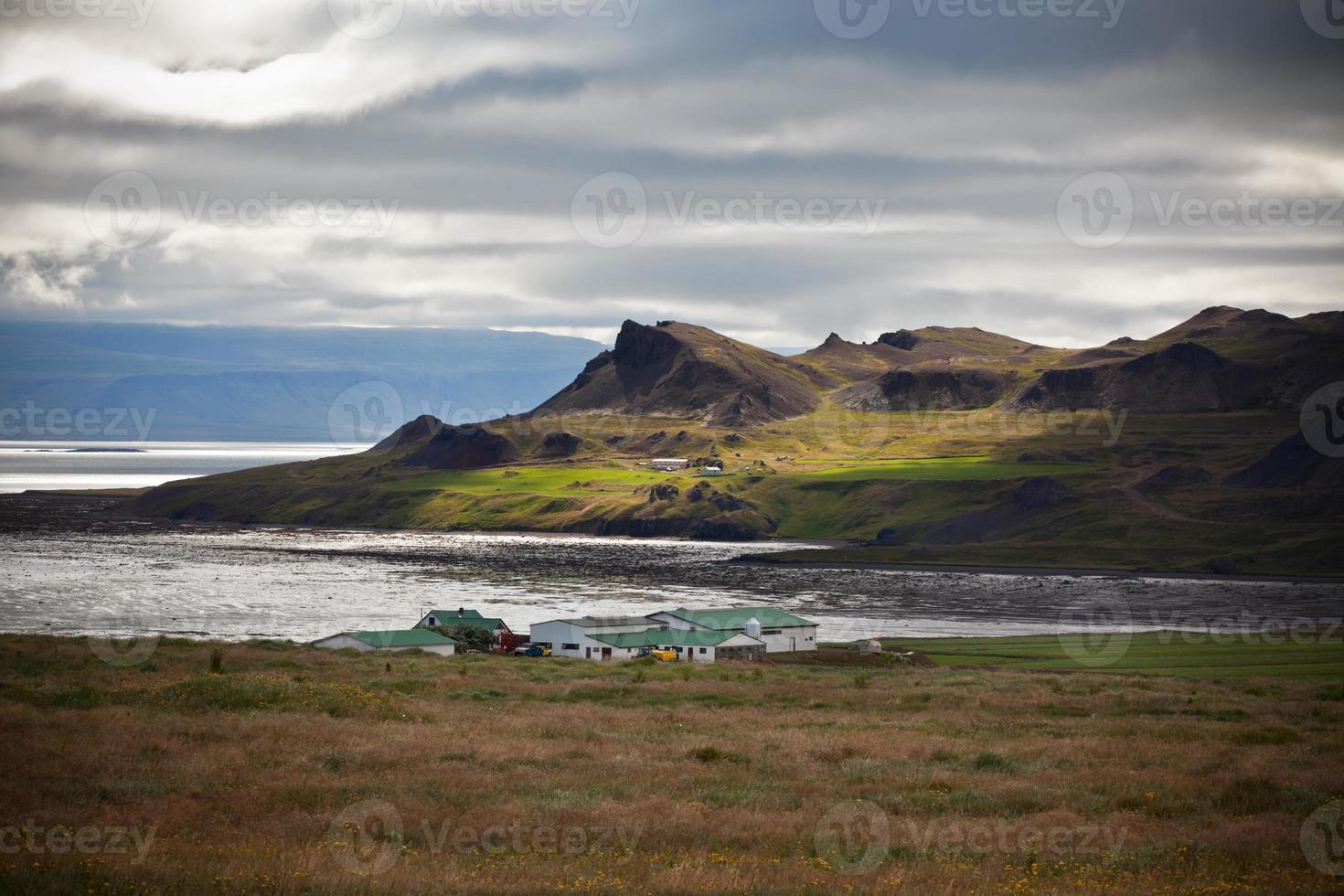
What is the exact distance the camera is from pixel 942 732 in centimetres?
3428

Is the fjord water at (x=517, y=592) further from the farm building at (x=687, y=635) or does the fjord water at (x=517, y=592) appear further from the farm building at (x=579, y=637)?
the farm building at (x=579, y=637)

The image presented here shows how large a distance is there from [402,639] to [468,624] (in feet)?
37.4

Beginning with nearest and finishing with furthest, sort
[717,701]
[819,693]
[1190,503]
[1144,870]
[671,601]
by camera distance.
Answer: [1144,870] → [717,701] → [819,693] → [671,601] → [1190,503]

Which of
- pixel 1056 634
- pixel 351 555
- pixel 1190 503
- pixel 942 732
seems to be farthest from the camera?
pixel 1190 503

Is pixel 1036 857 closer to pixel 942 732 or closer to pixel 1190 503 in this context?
pixel 942 732

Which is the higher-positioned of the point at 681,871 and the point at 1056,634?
the point at 681,871

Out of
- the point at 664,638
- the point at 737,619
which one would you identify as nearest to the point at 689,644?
the point at 664,638

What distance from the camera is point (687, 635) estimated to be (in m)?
74.8

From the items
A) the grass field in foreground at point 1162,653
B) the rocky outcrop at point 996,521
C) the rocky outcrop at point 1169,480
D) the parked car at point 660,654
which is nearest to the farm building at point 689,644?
the parked car at point 660,654

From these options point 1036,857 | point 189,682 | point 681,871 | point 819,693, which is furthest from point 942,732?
point 189,682

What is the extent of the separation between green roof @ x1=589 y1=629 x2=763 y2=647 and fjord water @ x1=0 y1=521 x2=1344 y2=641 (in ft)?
48.0

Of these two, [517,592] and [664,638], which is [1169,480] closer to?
[517,592]

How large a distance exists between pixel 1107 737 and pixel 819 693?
48.4ft

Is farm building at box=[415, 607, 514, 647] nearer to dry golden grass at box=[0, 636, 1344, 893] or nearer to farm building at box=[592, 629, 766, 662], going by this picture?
farm building at box=[592, 629, 766, 662]
